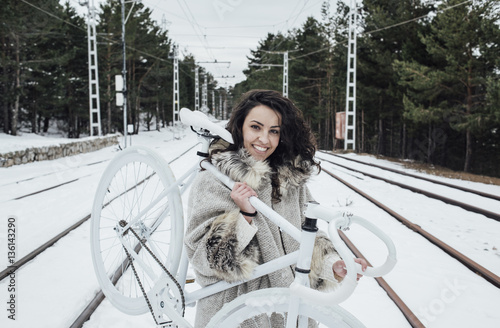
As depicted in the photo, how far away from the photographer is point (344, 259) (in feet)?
3.35

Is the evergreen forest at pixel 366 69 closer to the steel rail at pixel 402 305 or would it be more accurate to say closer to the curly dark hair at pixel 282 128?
the steel rail at pixel 402 305

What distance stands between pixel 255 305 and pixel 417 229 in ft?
14.7

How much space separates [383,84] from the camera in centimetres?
2653

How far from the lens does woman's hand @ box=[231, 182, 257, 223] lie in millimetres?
1534

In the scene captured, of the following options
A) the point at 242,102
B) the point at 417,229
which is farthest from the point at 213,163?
the point at 417,229

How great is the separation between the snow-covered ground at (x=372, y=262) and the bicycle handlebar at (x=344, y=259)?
1.90 m

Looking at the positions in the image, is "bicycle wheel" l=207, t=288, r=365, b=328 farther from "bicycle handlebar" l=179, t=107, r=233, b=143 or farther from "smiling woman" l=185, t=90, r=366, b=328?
"bicycle handlebar" l=179, t=107, r=233, b=143

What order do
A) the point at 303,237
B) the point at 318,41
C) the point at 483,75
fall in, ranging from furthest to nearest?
1. the point at 318,41
2. the point at 483,75
3. the point at 303,237

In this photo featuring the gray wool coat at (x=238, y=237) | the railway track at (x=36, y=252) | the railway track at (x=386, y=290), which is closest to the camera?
the gray wool coat at (x=238, y=237)

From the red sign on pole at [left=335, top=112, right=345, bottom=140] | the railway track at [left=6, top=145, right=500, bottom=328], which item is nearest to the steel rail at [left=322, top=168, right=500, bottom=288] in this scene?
the railway track at [left=6, top=145, right=500, bottom=328]

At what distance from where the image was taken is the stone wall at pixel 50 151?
11.4 metres

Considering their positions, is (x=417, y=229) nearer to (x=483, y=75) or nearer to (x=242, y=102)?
(x=242, y=102)

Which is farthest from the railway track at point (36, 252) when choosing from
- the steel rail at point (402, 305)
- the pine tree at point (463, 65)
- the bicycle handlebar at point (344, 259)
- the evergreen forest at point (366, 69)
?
the pine tree at point (463, 65)

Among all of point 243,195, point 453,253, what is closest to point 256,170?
point 243,195
